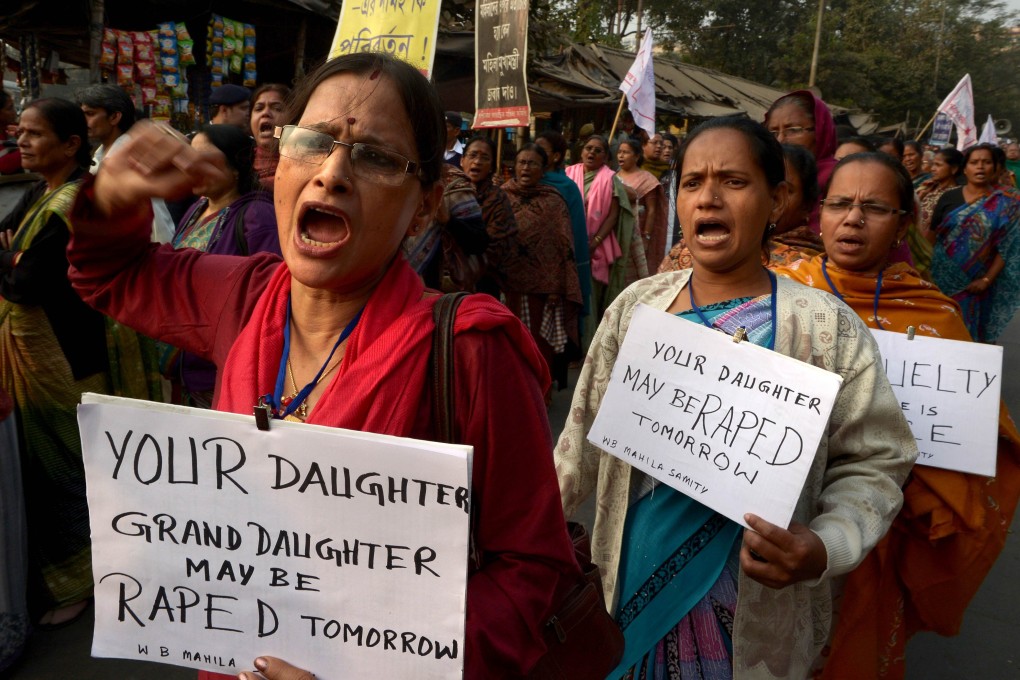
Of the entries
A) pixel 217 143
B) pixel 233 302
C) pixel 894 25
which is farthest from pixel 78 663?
pixel 894 25

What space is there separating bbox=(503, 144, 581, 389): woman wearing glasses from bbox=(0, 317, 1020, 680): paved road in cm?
323

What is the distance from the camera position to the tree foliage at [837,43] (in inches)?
1406

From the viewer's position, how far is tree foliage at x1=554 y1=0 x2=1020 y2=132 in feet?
117

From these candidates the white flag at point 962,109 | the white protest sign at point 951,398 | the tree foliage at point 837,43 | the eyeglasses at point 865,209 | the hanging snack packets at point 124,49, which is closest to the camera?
the white protest sign at point 951,398

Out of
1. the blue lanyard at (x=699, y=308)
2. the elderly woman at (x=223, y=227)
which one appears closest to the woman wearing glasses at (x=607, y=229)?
the elderly woman at (x=223, y=227)

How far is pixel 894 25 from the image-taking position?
39844 millimetres

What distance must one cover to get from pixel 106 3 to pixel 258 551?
235 inches

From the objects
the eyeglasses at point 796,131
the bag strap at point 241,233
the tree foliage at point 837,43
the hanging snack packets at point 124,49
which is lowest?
the bag strap at point 241,233

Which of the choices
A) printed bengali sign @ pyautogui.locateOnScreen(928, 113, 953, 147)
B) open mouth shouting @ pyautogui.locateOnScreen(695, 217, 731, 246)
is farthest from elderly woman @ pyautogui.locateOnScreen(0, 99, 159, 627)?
printed bengali sign @ pyautogui.locateOnScreen(928, 113, 953, 147)

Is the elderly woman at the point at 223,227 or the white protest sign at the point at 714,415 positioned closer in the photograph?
the white protest sign at the point at 714,415

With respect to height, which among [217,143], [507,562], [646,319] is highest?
[217,143]

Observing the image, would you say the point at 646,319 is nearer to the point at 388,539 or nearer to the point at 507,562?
the point at 507,562

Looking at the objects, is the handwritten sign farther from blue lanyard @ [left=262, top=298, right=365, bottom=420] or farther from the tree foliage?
the tree foliage

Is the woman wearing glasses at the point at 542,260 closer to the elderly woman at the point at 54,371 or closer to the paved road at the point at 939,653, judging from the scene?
the elderly woman at the point at 54,371
